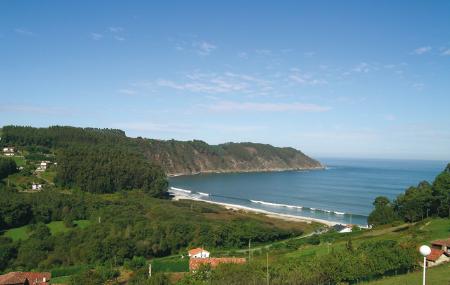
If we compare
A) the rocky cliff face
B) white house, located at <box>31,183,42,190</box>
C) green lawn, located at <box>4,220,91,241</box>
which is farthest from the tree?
the rocky cliff face

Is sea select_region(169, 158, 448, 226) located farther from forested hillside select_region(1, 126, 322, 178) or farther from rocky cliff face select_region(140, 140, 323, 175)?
rocky cliff face select_region(140, 140, 323, 175)

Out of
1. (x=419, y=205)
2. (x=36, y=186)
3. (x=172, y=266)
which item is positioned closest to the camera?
(x=172, y=266)

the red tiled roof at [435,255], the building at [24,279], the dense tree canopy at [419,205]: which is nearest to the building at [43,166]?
the building at [24,279]

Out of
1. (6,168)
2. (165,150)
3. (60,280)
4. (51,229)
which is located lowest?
(60,280)

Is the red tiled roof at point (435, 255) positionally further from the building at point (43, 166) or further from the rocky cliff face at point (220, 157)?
the rocky cliff face at point (220, 157)

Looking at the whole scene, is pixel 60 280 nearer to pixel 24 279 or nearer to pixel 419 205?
pixel 24 279

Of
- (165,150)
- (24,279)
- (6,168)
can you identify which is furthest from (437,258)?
(165,150)
